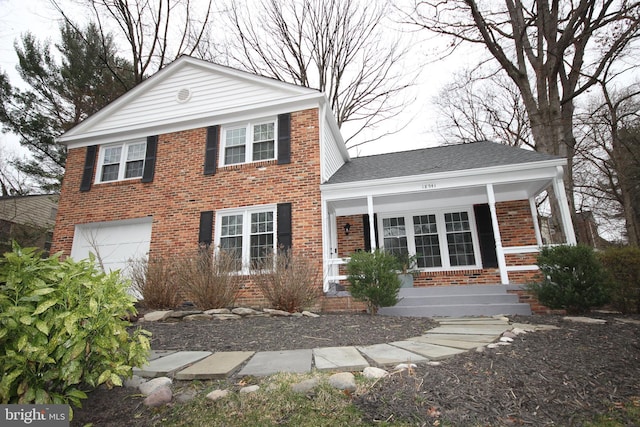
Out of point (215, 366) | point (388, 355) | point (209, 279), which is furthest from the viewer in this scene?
point (209, 279)

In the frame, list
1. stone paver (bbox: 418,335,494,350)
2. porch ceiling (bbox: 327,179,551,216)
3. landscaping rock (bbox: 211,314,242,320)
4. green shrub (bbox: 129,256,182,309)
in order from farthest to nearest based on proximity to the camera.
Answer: porch ceiling (bbox: 327,179,551,216), green shrub (bbox: 129,256,182,309), landscaping rock (bbox: 211,314,242,320), stone paver (bbox: 418,335,494,350)

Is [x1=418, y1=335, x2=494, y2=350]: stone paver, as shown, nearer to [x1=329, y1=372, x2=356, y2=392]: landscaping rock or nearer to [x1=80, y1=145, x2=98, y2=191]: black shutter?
[x1=329, y1=372, x2=356, y2=392]: landscaping rock

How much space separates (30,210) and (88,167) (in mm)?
13339

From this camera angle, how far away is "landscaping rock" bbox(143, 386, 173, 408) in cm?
196

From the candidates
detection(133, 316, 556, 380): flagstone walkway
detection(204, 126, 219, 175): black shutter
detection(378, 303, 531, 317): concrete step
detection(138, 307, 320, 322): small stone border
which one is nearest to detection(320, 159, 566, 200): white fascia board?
detection(378, 303, 531, 317): concrete step

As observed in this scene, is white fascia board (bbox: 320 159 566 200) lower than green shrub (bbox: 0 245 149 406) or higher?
higher

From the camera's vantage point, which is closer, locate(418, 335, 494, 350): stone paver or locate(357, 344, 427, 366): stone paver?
locate(357, 344, 427, 366): stone paver

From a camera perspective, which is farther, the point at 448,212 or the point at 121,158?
A: the point at 121,158

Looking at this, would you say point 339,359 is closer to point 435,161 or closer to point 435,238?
point 435,238

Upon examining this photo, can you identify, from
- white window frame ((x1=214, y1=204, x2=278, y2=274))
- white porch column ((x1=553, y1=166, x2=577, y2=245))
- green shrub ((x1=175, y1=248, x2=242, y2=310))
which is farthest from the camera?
white window frame ((x1=214, y1=204, x2=278, y2=274))

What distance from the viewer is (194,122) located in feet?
29.7

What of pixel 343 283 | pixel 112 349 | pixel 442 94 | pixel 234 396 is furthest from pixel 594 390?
pixel 442 94

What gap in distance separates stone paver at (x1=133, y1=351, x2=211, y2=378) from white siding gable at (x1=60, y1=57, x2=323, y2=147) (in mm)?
6849

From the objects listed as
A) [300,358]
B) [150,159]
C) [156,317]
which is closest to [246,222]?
[156,317]
